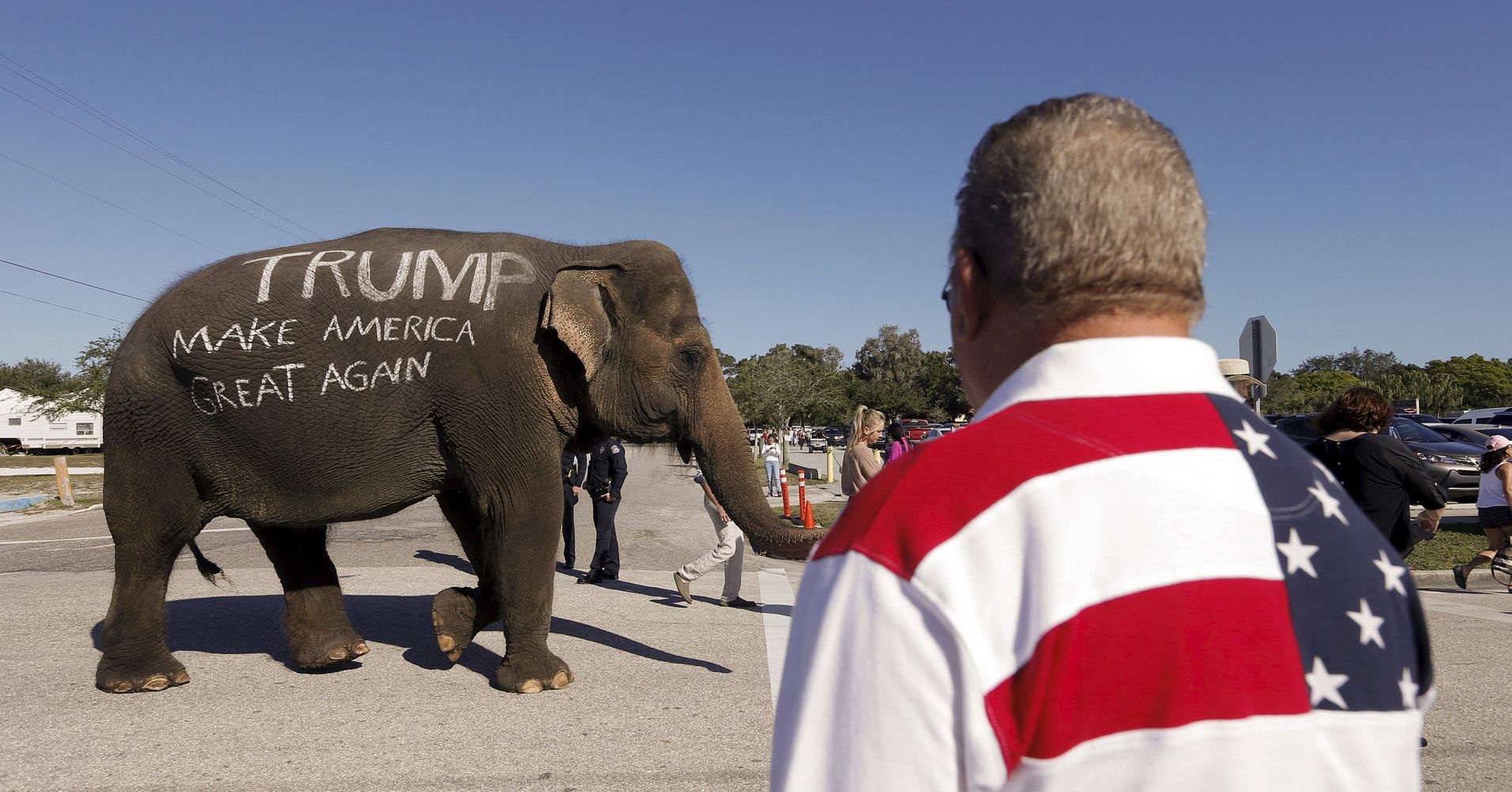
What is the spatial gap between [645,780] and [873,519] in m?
3.70

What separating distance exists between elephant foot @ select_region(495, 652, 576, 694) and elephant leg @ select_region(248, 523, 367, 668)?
1.17 meters

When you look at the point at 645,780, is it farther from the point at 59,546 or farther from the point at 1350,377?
the point at 1350,377

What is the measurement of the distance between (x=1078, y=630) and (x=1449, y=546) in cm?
1426

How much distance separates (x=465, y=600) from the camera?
6145 mm

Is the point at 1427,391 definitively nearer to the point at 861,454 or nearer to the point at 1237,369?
the point at 1237,369

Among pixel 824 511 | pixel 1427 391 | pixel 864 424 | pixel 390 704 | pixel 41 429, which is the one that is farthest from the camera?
pixel 1427 391

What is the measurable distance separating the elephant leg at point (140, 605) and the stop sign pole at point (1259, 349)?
42.7ft

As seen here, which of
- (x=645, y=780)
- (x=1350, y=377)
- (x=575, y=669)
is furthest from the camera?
(x=1350, y=377)

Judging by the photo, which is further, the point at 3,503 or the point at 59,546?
the point at 3,503

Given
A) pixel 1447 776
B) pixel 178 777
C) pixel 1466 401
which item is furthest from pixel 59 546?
pixel 1466 401

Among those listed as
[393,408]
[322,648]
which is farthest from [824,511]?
[393,408]

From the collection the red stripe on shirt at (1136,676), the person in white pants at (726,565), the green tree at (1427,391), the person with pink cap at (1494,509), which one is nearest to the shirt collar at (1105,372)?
the red stripe on shirt at (1136,676)

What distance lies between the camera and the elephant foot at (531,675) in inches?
227

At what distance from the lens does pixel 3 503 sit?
20781 mm
